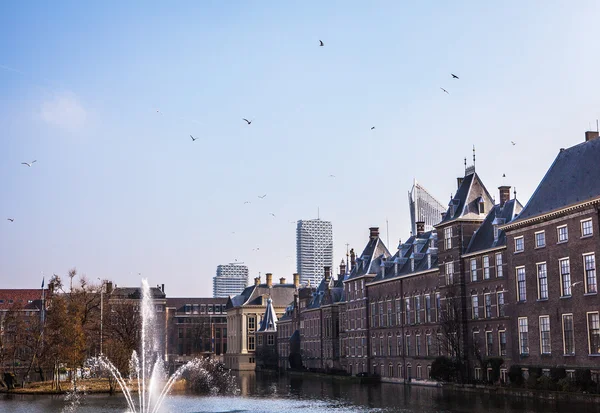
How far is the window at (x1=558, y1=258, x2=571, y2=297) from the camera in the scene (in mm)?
51469

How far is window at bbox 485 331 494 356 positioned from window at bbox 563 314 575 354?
1079cm

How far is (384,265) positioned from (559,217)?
32.3 meters

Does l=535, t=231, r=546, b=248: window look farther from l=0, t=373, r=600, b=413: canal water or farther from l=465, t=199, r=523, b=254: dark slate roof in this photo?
l=0, t=373, r=600, b=413: canal water

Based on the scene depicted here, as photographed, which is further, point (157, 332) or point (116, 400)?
point (157, 332)

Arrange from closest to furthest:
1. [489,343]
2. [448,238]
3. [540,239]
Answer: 1. [540,239]
2. [489,343]
3. [448,238]

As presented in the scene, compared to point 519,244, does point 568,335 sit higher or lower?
lower

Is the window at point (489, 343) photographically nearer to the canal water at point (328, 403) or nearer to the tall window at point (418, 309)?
the canal water at point (328, 403)

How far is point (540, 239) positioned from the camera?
179 ft

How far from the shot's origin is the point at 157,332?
169500mm

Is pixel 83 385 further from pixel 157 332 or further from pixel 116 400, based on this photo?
pixel 157 332

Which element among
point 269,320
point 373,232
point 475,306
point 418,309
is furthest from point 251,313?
point 475,306

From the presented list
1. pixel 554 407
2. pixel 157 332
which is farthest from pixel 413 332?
pixel 157 332

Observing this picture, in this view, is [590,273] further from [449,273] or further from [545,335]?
[449,273]

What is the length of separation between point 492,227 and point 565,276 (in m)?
12.3
